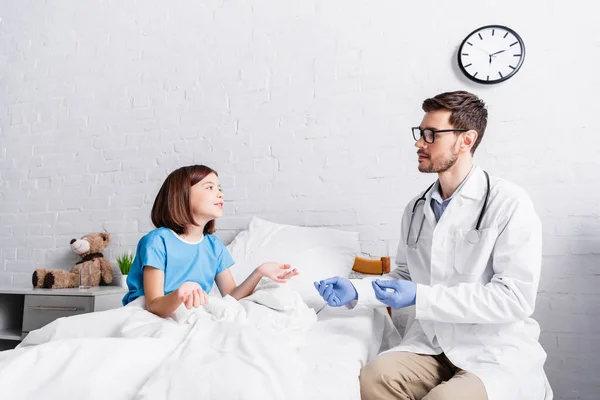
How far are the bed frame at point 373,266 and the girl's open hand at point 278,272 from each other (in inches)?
23.5

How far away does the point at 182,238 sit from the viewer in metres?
1.80

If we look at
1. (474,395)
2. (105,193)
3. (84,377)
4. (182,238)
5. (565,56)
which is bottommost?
(474,395)

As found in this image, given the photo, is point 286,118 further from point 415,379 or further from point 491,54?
point 415,379

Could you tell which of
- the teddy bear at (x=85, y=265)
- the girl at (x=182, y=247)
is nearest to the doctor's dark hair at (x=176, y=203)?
the girl at (x=182, y=247)

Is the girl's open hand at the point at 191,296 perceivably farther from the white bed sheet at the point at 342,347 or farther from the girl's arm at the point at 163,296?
the white bed sheet at the point at 342,347

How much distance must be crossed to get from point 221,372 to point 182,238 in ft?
2.87

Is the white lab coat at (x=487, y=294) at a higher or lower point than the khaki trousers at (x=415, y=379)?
higher

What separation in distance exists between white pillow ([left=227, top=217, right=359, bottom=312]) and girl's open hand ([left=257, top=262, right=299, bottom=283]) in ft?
0.90

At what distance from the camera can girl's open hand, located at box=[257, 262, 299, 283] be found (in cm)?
167

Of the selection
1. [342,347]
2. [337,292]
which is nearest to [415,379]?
[342,347]

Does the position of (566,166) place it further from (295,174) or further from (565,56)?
(295,174)

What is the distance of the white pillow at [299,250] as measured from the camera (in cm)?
209

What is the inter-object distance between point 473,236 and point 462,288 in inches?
7.5

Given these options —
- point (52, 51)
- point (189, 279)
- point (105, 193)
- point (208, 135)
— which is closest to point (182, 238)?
point (189, 279)
